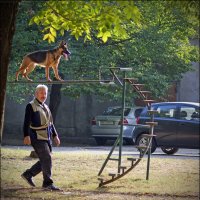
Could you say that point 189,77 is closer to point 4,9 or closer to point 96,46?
point 96,46

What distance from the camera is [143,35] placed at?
26125 millimetres

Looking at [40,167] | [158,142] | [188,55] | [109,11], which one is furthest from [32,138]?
[188,55]

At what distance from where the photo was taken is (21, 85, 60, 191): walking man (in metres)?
12.5

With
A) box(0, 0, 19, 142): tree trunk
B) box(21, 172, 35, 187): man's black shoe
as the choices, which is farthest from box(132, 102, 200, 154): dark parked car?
box(0, 0, 19, 142): tree trunk

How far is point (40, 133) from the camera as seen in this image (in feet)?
41.3

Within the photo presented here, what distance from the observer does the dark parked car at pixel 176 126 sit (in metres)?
22.9

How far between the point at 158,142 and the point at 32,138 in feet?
35.2

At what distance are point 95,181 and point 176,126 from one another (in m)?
8.92

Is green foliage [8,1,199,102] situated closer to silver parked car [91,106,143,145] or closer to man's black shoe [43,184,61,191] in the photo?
silver parked car [91,106,143,145]

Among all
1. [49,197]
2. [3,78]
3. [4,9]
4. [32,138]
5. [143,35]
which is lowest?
[49,197]

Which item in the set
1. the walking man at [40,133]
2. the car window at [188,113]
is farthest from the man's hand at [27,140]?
the car window at [188,113]

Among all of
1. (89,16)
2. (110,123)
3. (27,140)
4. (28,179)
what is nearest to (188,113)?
(110,123)

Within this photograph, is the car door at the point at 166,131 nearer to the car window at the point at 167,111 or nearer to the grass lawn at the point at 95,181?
the car window at the point at 167,111

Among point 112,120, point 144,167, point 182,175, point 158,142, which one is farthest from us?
point 112,120
